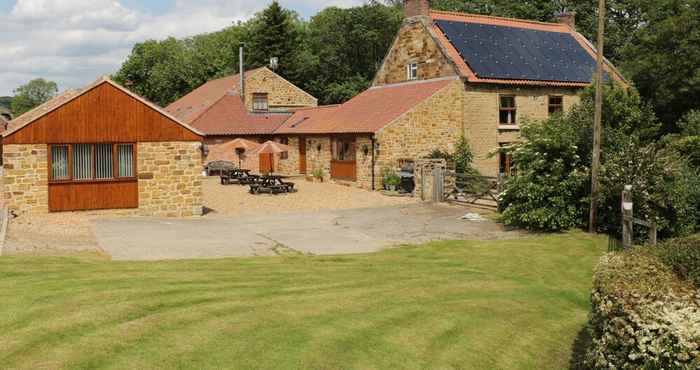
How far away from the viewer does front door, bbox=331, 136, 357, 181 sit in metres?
33.8

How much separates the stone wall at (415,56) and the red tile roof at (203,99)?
1384 centimetres

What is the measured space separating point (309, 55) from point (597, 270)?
59.2 meters

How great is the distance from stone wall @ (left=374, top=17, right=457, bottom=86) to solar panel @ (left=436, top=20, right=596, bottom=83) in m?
1.19

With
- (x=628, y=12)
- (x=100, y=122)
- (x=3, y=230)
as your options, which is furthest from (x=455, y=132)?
(x=628, y=12)

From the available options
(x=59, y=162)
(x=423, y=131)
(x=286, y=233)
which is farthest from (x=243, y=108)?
(x=286, y=233)

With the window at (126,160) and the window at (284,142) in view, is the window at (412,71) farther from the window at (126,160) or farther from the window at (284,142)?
the window at (126,160)

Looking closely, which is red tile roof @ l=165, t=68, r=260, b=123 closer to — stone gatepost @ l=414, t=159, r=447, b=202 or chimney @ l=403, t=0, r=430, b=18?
chimney @ l=403, t=0, r=430, b=18

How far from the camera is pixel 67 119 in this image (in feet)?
70.5

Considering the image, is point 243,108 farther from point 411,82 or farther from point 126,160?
point 126,160

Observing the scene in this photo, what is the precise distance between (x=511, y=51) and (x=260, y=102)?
22355 millimetres

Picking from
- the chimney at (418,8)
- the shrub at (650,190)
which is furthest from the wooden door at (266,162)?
the shrub at (650,190)

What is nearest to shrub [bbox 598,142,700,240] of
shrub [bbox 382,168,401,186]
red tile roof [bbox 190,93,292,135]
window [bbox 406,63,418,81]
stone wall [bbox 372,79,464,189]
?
shrub [bbox 382,168,401,186]

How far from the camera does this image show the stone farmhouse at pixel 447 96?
3222cm

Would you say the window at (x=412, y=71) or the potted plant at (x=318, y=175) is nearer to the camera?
the window at (x=412, y=71)
